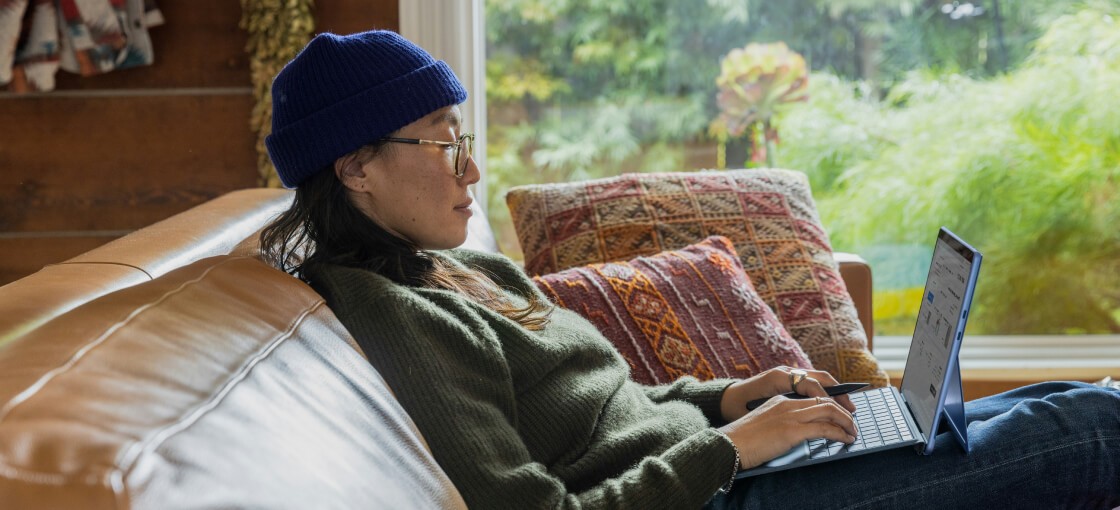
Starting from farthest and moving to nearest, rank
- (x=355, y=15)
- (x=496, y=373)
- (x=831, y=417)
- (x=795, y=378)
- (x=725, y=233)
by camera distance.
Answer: (x=355, y=15), (x=725, y=233), (x=795, y=378), (x=831, y=417), (x=496, y=373)

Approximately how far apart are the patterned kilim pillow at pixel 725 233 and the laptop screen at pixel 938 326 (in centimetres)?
48

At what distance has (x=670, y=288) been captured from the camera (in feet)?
6.20

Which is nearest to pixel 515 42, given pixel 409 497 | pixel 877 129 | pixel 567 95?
pixel 567 95

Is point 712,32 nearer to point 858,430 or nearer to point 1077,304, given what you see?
point 1077,304

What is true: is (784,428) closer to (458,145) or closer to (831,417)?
(831,417)

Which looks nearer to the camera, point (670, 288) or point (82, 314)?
point (82, 314)

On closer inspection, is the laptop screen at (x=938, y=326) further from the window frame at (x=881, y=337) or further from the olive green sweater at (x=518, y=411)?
the window frame at (x=881, y=337)

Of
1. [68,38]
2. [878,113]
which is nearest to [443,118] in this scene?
[68,38]

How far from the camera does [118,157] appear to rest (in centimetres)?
278

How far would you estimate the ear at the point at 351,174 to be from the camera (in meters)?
1.29

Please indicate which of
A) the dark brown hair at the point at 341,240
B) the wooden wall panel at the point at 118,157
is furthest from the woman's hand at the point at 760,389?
the wooden wall panel at the point at 118,157

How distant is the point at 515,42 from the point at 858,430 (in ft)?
6.43

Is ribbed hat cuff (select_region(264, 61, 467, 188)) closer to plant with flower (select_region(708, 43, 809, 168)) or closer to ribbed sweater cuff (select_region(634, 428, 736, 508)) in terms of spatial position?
ribbed sweater cuff (select_region(634, 428, 736, 508))

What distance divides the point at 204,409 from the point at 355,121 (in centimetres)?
62
